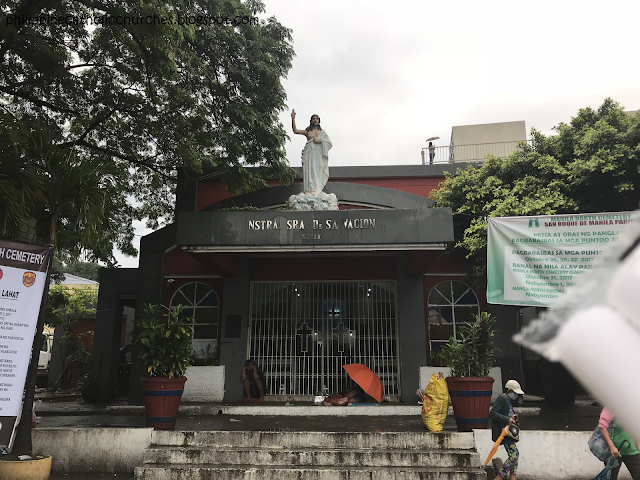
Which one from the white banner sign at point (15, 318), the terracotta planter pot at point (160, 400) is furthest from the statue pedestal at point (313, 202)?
the white banner sign at point (15, 318)

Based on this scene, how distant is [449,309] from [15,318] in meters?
9.95

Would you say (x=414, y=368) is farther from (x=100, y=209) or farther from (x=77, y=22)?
(x=77, y=22)

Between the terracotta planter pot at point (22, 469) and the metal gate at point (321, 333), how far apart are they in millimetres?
6787

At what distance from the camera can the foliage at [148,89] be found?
8430 millimetres

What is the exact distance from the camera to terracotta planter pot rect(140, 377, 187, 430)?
735 centimetres

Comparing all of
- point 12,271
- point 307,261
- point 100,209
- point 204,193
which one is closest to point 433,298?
point 307,261

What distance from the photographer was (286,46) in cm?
1216

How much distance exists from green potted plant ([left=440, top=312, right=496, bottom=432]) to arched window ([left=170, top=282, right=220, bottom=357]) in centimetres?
719

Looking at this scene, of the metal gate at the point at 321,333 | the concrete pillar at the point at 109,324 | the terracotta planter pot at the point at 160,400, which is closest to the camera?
the terracotta planter pot at the point at 160,400

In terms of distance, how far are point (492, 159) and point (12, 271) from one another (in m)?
9.88

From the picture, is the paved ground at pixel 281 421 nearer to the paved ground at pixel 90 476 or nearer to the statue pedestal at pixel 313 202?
the paved ground at pixel 90 476

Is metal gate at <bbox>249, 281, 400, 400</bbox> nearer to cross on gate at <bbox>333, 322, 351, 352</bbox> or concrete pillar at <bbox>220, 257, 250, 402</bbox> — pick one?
cross on gate at <bbox>333, 322, 351, 352</bbox>

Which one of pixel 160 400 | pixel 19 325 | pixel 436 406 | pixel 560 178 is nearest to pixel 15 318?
pixel 19 325

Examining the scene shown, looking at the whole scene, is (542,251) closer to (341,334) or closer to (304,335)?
(341,334)
